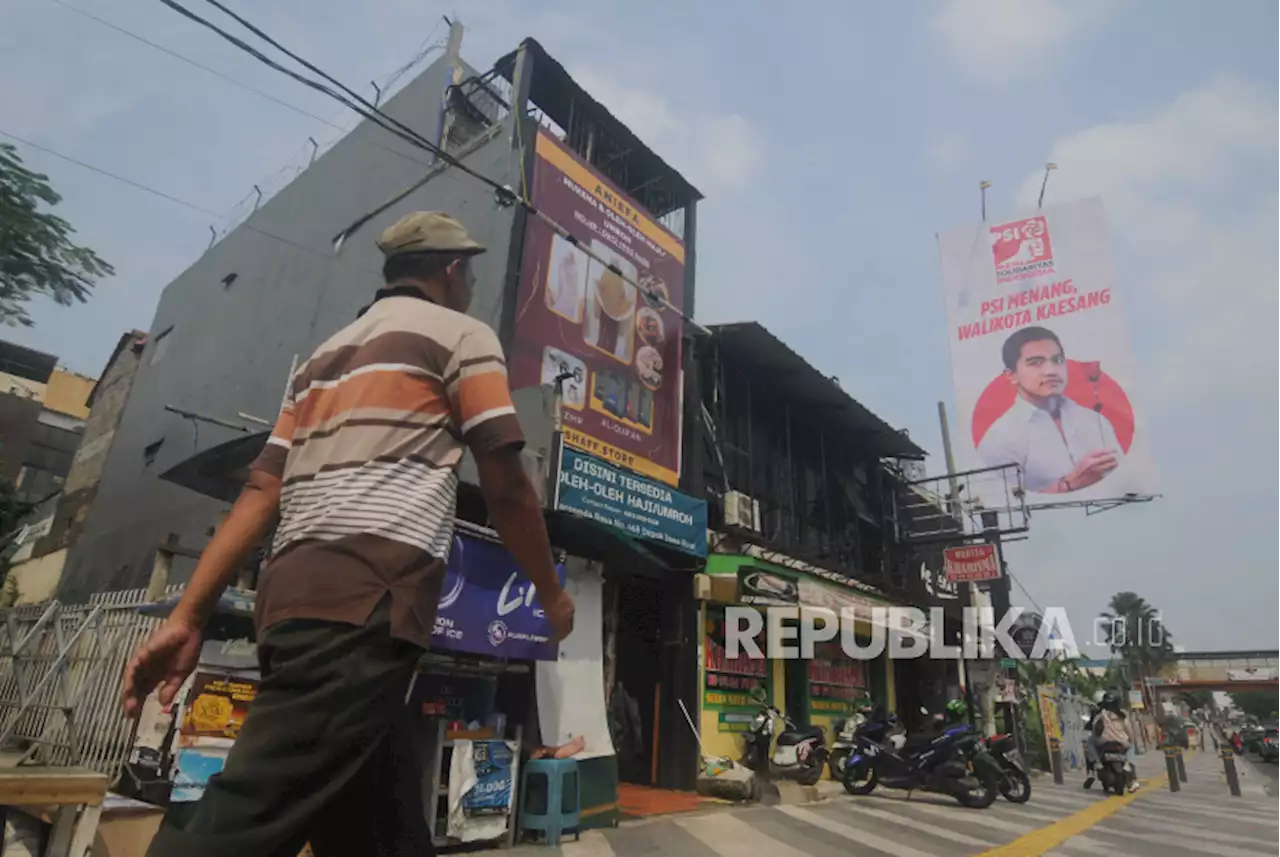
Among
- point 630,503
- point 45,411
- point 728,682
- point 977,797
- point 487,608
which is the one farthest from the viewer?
point 45,411

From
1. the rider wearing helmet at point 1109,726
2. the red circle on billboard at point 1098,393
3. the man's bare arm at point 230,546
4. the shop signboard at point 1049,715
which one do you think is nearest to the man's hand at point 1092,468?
the red circle on billboard at point 1098,393

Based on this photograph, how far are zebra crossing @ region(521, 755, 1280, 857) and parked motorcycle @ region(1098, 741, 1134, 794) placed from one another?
3.76 feet

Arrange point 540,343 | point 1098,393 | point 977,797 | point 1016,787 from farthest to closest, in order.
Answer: point 1098,393
point 1016,787
point 540,343
point 977,797

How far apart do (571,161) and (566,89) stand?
1614 mm

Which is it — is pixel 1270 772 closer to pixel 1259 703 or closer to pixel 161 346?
pixel 161 346

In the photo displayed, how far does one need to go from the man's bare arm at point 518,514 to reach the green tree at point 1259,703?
324 ft

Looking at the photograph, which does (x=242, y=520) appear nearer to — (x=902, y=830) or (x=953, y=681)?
(x=902, y=830)

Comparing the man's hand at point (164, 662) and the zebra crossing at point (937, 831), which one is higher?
the man's hand at point (164, 662)

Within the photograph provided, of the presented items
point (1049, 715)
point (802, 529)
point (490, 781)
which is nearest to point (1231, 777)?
point (1049, 715)

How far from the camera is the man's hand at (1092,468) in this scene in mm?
12195

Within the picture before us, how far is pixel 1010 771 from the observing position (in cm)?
943

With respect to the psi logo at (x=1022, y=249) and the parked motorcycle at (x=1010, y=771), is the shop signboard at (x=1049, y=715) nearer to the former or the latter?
the parked motorcycle at (x=1010, y=771)

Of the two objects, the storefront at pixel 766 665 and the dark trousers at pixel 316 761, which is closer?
the dark trousers at pixel 316 761

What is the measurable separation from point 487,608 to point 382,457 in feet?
16.0
